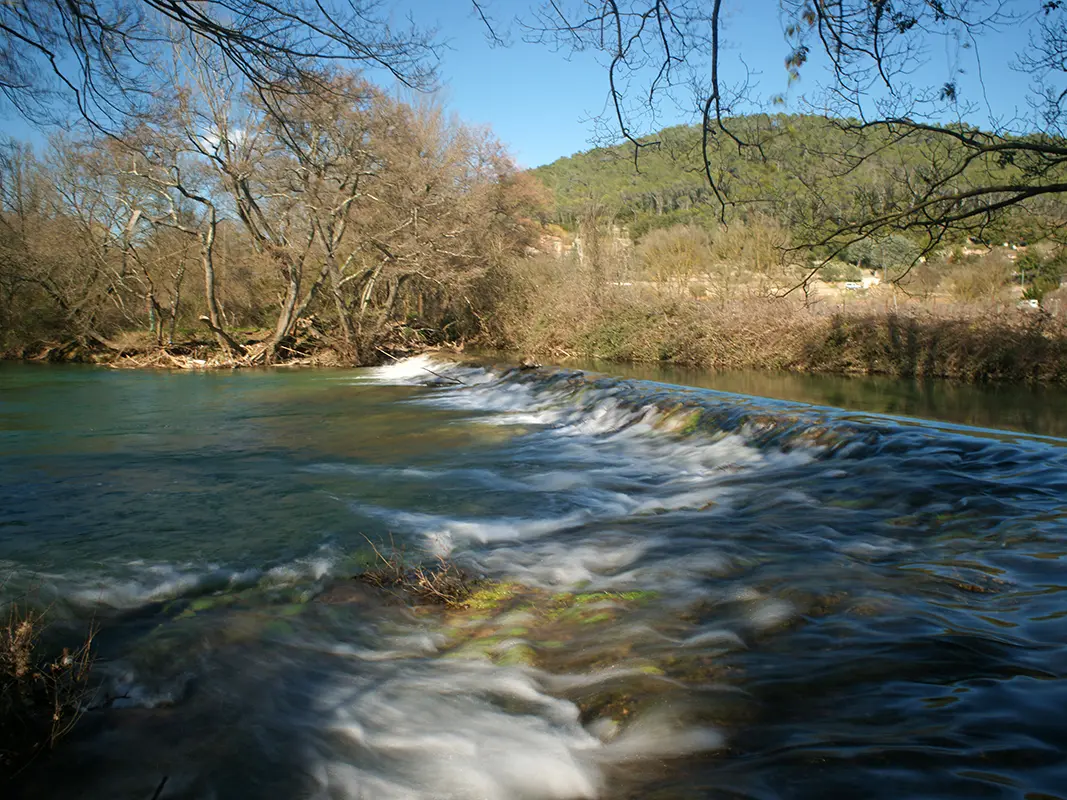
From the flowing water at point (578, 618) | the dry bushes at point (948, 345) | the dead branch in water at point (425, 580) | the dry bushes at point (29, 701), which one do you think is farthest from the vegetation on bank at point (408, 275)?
the dry bushes at point (29, 701)

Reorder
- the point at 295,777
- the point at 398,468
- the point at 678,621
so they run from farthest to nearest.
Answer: the point at 398,468 → the point at 678,621 → the point at 295,777

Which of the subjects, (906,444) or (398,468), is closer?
(906,444)

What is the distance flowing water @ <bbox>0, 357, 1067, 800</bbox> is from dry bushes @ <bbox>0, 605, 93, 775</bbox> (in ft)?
0.27

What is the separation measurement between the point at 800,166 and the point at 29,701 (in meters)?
8.48

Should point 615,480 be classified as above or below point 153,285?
below

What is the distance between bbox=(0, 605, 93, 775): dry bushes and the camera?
2.57 metres

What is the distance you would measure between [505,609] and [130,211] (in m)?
23.4

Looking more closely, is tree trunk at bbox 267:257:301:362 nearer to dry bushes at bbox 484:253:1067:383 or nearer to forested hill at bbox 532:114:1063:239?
dry bushes at bbox 484:253:1067:383

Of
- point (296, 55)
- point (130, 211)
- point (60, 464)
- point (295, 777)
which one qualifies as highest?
point (130, 211)

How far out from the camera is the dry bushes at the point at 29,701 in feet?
8.43

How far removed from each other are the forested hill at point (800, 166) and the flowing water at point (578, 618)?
8.81 ft

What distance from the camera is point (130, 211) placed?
2266 centimetres

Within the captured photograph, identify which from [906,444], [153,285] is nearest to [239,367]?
[153,285]

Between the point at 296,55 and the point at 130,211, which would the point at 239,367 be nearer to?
the point at 130,211
